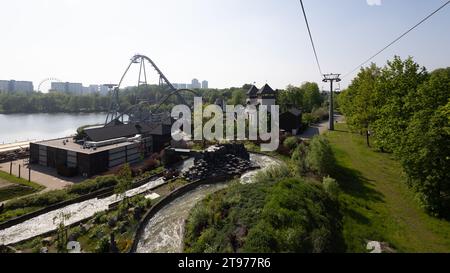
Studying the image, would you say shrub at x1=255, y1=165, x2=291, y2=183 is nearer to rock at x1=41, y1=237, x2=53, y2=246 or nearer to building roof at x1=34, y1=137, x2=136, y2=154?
rock at x1=41, y1=237, x2=53, y2=246

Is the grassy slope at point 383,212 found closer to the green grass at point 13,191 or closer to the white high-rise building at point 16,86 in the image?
the green grass at point 13,191

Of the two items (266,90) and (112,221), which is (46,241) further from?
(266,90)

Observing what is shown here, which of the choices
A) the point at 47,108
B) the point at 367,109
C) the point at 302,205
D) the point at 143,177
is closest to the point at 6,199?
the point at 143,177

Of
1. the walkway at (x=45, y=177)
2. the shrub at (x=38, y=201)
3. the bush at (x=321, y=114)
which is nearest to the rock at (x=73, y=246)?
the shrub at (x=38, y=201)

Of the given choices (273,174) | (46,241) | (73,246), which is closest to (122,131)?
(273,174)

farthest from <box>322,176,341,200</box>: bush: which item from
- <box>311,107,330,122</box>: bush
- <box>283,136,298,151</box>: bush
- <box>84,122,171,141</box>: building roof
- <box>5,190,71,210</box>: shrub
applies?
<box>311,107,330,122</box>: bush

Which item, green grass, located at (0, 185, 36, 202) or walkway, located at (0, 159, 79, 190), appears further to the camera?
walkway, located at (0, 159, 79, 190)
